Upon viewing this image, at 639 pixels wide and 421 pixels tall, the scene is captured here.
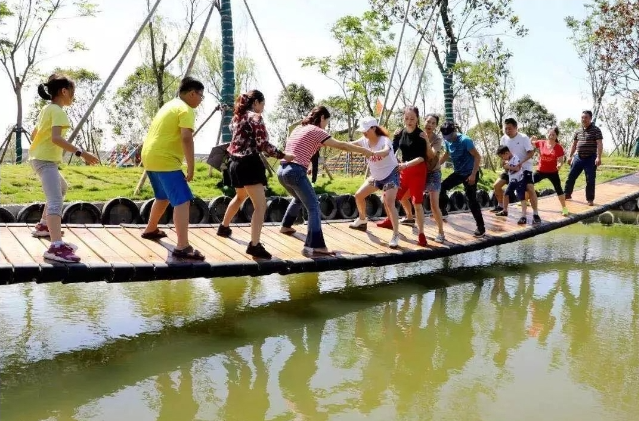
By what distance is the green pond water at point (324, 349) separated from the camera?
13.9 ft

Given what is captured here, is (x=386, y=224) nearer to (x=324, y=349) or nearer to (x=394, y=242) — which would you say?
(x=394, y=242)

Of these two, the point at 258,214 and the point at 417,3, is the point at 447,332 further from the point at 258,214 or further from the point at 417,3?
the point at 417,3

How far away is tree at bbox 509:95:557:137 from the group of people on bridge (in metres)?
39.0

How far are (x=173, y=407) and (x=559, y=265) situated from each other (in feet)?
23.5

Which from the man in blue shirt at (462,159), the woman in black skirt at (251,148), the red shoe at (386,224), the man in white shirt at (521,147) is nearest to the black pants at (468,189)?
the man in blue shirt at (462,159)

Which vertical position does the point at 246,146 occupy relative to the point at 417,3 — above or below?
below

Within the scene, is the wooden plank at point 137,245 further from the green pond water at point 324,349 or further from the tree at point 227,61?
the tree at point 227,61

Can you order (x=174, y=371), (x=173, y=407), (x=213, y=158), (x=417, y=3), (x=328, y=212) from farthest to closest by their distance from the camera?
(x=417, y=3) < (x=328, y=212) < (x=213, y=158) < (x=174, y=371) < (x=173, y=407)

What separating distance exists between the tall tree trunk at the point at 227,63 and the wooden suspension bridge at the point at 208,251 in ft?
16.7

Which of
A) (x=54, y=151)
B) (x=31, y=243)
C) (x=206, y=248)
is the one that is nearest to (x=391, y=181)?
(x=206, y=248)

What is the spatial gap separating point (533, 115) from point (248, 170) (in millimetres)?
44046

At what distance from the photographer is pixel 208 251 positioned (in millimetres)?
6191

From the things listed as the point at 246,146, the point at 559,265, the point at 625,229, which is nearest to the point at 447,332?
the point at 246,146

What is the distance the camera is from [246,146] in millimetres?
5832
